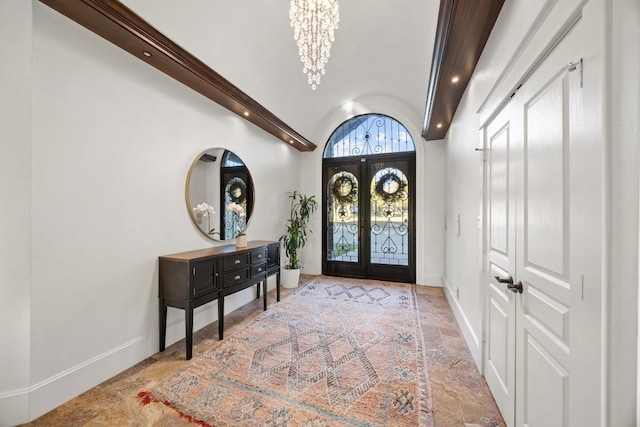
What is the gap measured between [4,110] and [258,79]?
2418mm

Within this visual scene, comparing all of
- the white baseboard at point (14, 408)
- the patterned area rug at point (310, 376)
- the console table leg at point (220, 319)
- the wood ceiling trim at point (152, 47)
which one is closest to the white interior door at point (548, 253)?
the patterned area rug at point (310, 376)

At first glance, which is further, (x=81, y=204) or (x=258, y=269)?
(x=258, y=269)

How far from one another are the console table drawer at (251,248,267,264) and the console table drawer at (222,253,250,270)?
0.34 ft

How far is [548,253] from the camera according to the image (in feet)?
3.95

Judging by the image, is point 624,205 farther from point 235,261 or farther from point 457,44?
point 235,261

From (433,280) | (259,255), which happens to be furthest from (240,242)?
(433,280)

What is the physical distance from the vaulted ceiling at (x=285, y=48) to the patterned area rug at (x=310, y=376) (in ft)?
9.01

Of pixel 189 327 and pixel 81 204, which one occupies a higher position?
pixel 81 204

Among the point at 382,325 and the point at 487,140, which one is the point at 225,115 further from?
the point at 382,325

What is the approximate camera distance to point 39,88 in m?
1.72

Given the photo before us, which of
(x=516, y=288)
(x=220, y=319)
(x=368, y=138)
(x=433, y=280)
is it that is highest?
(x=368, y=138)

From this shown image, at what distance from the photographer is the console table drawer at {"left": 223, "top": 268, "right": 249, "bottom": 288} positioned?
9.31ft

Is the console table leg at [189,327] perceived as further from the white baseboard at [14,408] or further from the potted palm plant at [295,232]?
the potted palm plant at [295,232]

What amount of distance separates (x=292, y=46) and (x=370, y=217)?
3.23 m
